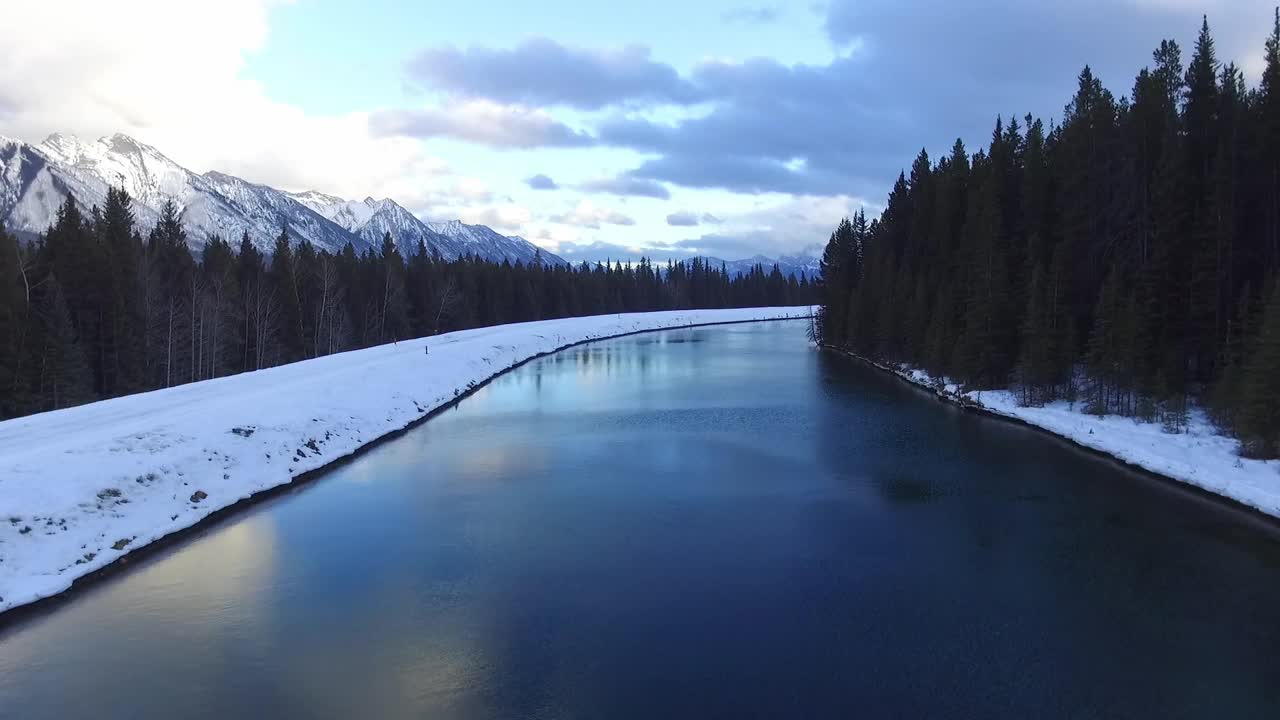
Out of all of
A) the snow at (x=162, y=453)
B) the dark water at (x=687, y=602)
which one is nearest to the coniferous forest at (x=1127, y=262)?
the dark water at (x=687, y=602)

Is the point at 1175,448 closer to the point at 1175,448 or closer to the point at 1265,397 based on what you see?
the point at 1175,448

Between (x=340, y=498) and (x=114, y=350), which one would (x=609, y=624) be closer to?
(x=340, y=498)

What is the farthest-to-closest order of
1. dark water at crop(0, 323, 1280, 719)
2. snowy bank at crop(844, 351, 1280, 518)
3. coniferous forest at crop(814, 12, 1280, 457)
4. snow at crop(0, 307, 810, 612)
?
coniferous forest at crop(814, 12, 1280, 457) → snowy bank at crop(844, 351, 1280, 518) → snow at crop(0, 307, 810, 612) → dark water at crop(0, 323, 1280, 719)

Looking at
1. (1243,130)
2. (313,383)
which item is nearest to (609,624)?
(313,383)

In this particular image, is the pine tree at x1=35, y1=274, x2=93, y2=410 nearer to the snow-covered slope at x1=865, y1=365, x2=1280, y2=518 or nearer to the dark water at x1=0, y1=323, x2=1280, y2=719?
the dark water at x1=0, y1=323, x2=1280, y2=719

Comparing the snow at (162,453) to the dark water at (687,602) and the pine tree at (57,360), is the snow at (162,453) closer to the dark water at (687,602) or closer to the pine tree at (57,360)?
the dark water at (687,602)

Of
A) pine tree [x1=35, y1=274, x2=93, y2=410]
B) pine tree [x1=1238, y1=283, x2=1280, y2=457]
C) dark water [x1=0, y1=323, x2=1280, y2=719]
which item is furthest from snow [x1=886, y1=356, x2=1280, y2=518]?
pine tree [x1=35, y1=274, x2=93, y2=410]
